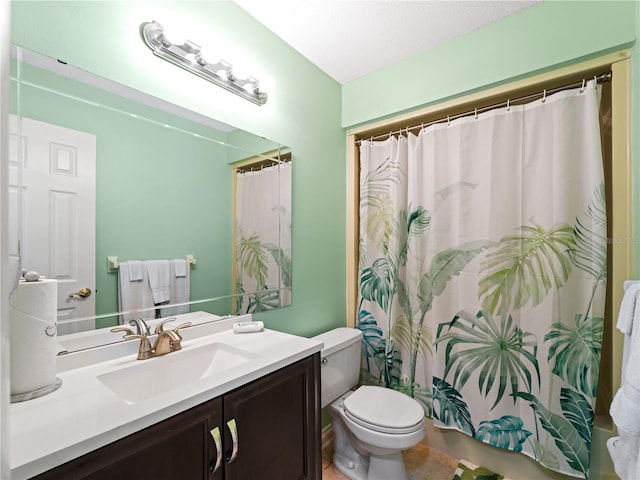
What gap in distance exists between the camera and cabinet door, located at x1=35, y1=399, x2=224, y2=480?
623mm

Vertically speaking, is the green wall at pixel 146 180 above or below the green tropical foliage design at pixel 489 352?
above

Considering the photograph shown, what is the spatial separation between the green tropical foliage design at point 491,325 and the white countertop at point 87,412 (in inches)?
43.9

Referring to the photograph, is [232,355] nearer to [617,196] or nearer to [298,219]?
[298,219]

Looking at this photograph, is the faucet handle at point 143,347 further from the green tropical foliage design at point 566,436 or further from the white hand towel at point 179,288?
the green tropical foliage design at point 566,436

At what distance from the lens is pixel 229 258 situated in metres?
1.43

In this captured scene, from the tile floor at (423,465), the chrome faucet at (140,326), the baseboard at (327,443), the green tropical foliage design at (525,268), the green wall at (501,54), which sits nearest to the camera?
the chrome faucet at (140,326)

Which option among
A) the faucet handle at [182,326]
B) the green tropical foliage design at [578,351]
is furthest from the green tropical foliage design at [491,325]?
the faucet handle at [182,326]

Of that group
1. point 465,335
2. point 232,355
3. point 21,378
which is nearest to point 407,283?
point 465,335

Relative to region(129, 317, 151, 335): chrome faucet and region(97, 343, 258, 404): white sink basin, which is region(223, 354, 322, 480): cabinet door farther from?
region(129, 317, 151, 335): chrome faucet

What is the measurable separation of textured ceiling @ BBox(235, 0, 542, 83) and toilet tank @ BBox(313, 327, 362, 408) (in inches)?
69.4

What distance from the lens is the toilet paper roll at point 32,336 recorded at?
2.44 feet

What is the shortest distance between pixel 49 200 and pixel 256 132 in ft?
3.06

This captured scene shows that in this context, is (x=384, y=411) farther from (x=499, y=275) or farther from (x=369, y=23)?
(x=369, y=23)

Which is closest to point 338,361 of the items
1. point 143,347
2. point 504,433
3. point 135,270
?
point 504,433
